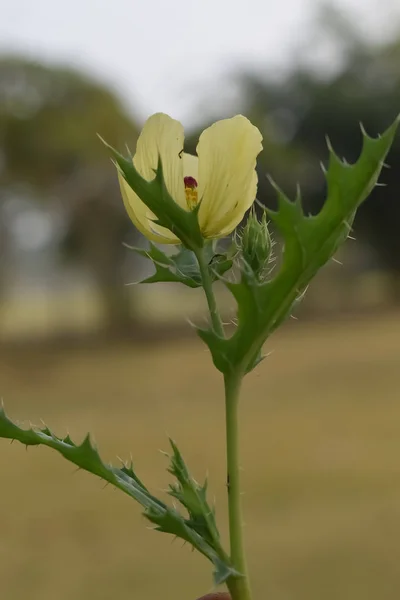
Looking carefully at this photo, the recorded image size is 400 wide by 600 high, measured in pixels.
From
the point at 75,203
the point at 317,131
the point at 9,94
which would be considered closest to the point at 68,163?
the point at 75,203

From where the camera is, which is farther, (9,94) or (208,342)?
(9,94)

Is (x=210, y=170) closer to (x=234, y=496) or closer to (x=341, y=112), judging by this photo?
(x=234, y=496)

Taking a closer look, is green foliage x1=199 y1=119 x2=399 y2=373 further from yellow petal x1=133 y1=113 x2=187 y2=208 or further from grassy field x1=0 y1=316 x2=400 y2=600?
grassy field x1=0 y1=316 x2=400 y2=600

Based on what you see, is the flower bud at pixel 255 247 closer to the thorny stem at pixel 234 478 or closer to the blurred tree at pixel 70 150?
the thorny stem at pixel 234 478

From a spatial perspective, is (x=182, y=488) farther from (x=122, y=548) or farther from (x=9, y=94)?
(x=9, y=94)

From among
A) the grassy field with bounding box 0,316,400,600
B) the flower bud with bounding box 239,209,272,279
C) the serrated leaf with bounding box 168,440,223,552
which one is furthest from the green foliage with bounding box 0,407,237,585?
the grassy field with bounding box 0,316,400,600

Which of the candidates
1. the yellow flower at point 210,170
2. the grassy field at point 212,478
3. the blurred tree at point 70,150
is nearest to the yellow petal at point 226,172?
the yellow flower at point 210,170

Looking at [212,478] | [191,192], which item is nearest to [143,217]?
[191,192]
